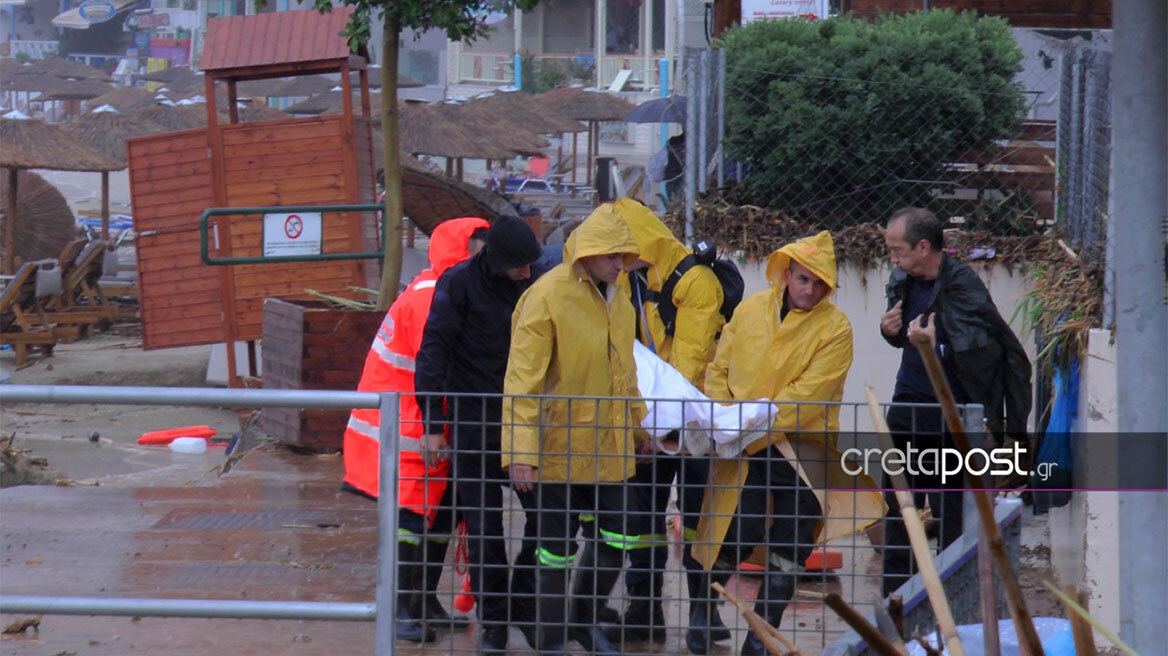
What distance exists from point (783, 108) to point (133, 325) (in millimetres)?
11791

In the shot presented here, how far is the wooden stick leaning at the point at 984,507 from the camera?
1996mm

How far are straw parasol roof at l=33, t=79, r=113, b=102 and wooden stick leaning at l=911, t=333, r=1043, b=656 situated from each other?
3903cm

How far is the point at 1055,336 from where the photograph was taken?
5.40 metres

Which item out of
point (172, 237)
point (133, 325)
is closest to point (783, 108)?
point (172, 237)

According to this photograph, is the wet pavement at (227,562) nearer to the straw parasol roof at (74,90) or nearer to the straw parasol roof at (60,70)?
the straw parasol roof at (74,90)

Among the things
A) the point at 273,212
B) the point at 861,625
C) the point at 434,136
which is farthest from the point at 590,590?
the point at 434,136

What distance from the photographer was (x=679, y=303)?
5.57 meters

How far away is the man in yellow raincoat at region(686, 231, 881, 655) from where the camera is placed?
168 inches

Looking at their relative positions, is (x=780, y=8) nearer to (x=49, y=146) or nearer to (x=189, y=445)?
(x=189, y=445)

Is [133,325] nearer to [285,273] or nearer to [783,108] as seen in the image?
[285,273]

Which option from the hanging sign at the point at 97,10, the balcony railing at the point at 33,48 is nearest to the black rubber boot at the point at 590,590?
the hanging sign at the point at 97,10

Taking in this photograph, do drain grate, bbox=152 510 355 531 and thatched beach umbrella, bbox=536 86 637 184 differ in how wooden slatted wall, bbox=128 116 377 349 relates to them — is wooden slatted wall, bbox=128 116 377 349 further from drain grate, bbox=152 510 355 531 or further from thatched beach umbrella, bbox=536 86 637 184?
thatched beach umbrella, bbox=536 86 637 184

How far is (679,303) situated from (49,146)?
44.0 feet

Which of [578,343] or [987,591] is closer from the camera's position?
[987,591]
